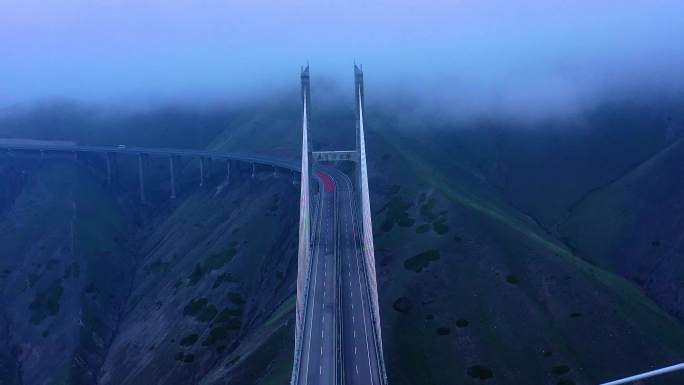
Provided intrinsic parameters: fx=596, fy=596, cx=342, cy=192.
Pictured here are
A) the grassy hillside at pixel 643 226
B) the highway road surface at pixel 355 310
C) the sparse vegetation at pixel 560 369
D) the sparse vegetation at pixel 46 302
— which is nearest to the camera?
the highway road surface at pixel 355 310

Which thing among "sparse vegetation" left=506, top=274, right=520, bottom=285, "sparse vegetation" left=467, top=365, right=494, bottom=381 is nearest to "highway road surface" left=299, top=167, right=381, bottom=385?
"sparse vegetation" left=467, top=365, right=494, bottom=381

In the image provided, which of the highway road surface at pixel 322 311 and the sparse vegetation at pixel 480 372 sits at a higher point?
the highway road surface at pixel 322 311

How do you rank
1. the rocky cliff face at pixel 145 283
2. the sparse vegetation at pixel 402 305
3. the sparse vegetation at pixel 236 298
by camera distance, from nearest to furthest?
1. the sparse vegetation at pixel 402 305
2. the rocky cliff face at pixel 145 283
3. the sparse vegetation at pixel 236 298

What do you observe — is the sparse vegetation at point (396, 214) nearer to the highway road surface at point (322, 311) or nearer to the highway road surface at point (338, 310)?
the highway road surface at point (338, 310)

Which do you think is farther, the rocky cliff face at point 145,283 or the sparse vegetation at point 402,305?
the rocky cliff face at point 145,283

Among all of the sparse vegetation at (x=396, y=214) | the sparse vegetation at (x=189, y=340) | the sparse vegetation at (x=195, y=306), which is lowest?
the sparse vegetation at (x=189, y=340)

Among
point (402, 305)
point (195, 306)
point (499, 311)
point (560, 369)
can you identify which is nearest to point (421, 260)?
point (402, 305)

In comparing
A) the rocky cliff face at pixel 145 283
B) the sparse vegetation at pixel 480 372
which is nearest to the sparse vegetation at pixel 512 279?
the sparse vegetation at pixel 480 372

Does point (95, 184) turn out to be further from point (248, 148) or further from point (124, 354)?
point (124, 354)

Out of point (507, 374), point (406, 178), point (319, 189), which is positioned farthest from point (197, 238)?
point (507, 374)
